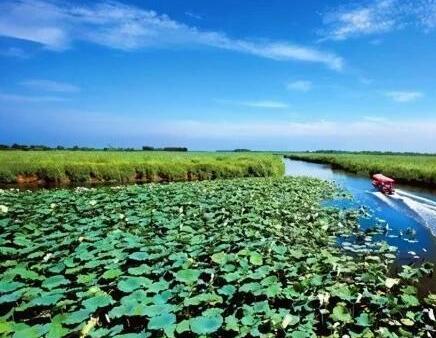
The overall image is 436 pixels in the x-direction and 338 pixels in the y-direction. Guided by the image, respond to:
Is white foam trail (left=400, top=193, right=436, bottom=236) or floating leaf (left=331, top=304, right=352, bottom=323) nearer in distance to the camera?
floating leaf (left=331, top=304, right=352, bottom=323)

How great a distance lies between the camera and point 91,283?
16.3 ft

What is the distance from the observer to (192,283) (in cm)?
498

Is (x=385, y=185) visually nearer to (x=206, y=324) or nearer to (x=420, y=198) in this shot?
(x=420, y=198)

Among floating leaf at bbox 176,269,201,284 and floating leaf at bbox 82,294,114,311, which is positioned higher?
floating leaf at bbox 176,269,201,284

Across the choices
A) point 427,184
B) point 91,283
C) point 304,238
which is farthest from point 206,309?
point 427,184

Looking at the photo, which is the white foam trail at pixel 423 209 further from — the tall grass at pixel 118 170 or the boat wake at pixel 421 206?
the tall grass at pixel 118 170

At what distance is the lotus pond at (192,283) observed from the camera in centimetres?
416

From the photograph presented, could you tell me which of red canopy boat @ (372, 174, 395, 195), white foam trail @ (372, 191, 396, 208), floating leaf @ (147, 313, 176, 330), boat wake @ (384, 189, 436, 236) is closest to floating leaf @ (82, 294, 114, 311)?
floating leaf @ (147, 313, 176, 330)

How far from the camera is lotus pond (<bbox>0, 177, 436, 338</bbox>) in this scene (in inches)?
164

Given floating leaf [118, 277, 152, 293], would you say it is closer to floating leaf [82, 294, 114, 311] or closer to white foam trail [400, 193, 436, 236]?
floating leaf [82, 294, 114, 311]

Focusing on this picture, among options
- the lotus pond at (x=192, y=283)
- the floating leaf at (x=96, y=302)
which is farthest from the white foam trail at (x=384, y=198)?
the floating leaf at (x=96, y=302)

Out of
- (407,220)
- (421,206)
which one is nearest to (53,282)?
(407,220)

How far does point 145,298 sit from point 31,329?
1.21 m

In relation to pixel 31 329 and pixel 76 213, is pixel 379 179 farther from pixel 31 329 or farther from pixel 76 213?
pixel 31 329
